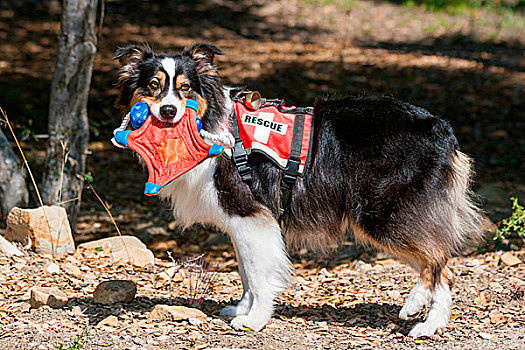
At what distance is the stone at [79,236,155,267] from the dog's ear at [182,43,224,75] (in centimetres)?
223

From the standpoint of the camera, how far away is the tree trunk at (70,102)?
19.4 feet

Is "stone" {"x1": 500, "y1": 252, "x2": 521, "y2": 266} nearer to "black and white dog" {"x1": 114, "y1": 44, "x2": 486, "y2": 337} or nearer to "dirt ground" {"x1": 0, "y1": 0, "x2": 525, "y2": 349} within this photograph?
"dirt ground" {"x1": 0, "y1": 0, "x2": 525, "y2": 349}

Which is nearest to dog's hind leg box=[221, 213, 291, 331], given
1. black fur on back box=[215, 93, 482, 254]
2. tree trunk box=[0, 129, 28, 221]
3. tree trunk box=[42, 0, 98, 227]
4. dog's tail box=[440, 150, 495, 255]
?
black fur on back box=[215, 93, 482, 254]

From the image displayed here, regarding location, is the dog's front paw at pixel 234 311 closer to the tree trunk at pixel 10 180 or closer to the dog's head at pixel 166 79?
the dog's head at pixel 166 79

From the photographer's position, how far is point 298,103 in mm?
11539

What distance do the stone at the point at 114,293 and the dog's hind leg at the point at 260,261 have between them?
931mm

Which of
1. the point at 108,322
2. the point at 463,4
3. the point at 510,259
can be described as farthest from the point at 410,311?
the point at 463,4

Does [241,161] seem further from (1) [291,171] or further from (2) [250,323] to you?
(2) [250,323]

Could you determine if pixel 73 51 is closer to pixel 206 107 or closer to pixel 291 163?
pixel 206 107

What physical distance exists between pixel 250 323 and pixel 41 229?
2345mm

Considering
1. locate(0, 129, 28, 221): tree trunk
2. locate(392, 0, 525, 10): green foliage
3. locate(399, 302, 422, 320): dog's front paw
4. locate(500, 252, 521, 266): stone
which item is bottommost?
locate(399, 302, 422, 320): dog's front paw

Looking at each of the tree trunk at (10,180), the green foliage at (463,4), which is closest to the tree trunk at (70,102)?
the tree trunk at (10,180)

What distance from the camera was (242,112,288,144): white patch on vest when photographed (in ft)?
14.0

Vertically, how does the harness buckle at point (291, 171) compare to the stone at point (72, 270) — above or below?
above
